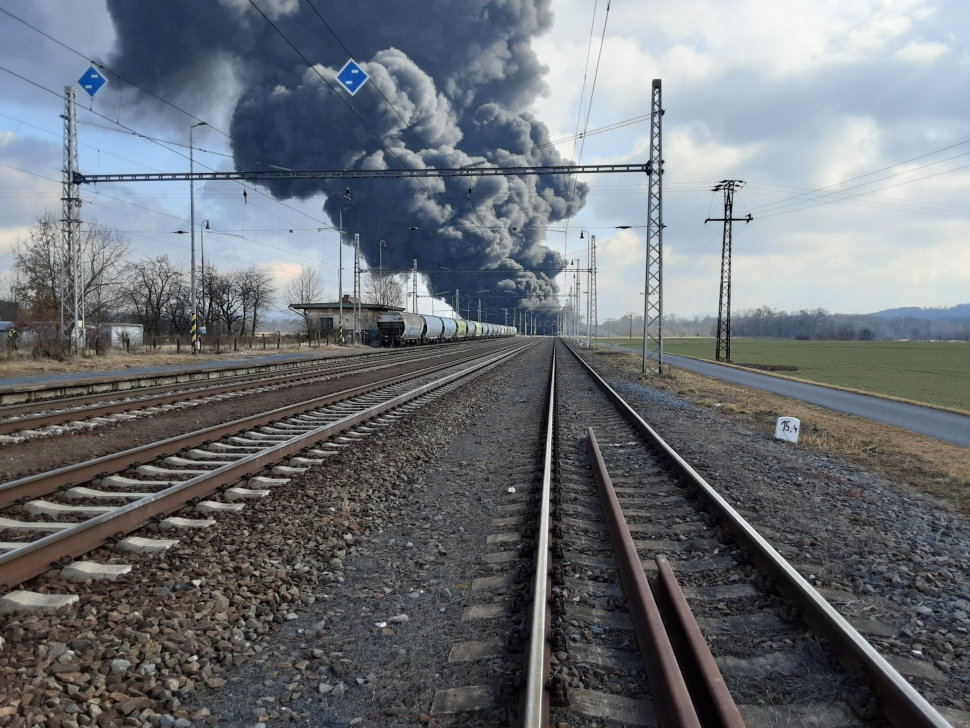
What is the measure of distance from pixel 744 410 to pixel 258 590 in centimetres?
1354

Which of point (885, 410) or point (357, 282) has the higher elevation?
point (357, 282)

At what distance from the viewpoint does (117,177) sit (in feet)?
78.6

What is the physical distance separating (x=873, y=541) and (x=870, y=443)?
6542mm

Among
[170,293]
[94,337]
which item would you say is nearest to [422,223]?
[170,293]

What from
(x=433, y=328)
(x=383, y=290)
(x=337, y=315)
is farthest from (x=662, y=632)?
(x=383, y=290)

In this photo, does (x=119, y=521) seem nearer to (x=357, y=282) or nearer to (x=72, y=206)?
(x=72, y=206)

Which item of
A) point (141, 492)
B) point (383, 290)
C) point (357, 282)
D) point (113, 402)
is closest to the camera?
point (141, 492)

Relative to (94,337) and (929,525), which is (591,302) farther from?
(929,525)

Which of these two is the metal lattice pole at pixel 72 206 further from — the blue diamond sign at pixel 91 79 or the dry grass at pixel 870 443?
the dry grass at pixel 870 443

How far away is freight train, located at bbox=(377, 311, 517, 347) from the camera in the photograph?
4984 centimetres

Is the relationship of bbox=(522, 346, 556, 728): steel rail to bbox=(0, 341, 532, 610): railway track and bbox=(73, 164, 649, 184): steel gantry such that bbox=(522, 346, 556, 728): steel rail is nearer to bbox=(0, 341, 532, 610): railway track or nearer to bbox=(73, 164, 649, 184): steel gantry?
bbox=(0, 341, 532, 610): railway track

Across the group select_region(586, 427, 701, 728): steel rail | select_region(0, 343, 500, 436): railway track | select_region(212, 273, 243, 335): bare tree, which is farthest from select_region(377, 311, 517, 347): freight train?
select_region(586, 427, 701, 728): steel rail

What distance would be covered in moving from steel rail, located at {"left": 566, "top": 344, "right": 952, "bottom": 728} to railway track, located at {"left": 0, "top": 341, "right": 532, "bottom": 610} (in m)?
4.27

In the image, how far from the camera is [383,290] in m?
96.9
